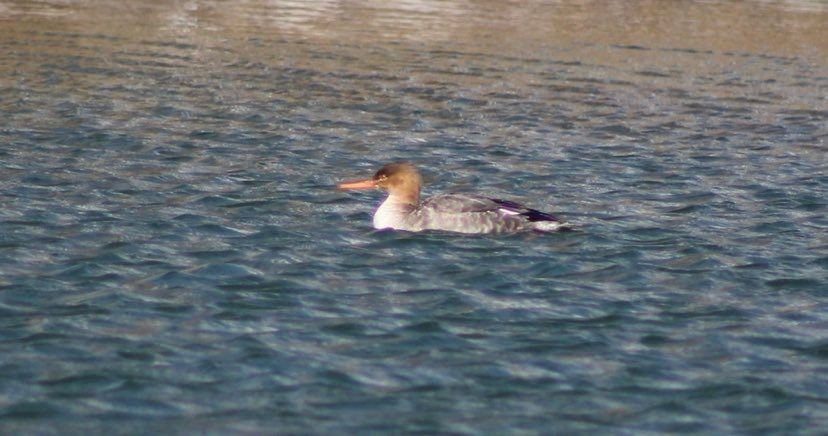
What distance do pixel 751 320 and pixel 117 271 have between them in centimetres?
576

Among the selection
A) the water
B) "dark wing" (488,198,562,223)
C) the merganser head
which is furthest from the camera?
the merganser head

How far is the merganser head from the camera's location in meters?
15.5

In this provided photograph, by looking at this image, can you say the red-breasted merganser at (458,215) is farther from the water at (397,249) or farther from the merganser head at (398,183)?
the water at (397,249)

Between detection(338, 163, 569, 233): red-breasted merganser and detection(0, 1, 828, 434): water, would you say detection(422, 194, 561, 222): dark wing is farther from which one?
detection(0, 1, 828, 434): water

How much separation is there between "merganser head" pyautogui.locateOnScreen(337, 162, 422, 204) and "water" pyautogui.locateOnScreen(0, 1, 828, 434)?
0.45 meters

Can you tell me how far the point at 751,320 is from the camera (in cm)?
1191

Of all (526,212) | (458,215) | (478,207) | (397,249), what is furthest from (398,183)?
(526,212)

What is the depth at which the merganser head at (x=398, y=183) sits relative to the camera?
610 inches

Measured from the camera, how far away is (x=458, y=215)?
15.0 m

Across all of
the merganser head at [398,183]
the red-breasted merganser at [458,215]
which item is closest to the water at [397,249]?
the red-breasted merganser at [458,215]

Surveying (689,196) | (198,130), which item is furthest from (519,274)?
(198,130)

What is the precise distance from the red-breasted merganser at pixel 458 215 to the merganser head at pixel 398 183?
0.01m

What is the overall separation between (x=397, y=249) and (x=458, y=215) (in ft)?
3.23

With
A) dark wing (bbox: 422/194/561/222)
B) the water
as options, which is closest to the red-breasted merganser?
dark wing (bbox: 422/194/561/222)
